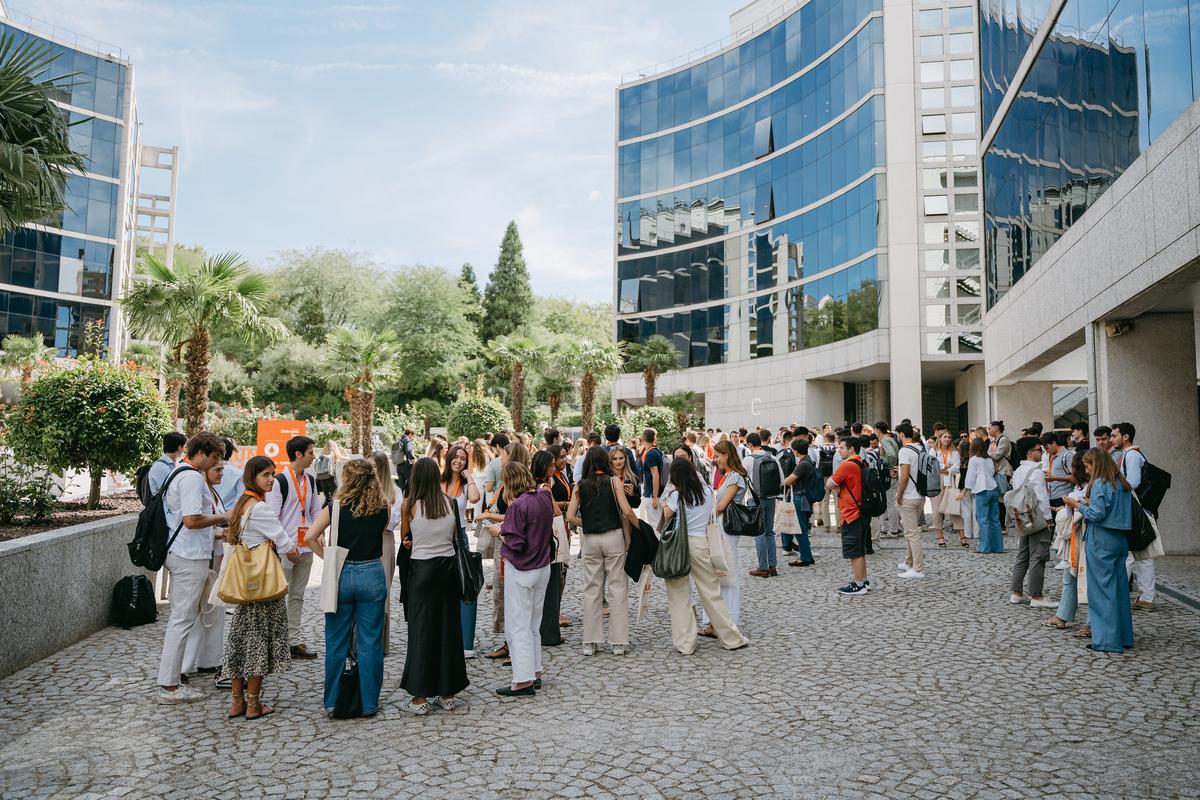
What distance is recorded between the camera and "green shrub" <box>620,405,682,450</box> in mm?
33062

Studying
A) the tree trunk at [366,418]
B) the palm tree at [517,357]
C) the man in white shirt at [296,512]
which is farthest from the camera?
the palm tree at [517,357]

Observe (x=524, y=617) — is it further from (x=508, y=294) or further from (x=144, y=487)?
(x=508, y=294)

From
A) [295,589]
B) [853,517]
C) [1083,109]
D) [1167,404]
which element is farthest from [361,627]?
[1083,109]

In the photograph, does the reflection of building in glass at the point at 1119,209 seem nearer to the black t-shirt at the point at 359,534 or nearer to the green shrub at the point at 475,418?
the black t-shirt at the point at 359,534

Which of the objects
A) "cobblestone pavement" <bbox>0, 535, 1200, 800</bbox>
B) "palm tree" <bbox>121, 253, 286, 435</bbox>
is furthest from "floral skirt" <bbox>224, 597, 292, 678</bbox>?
"palm tree" <bbox>121, 253, 286, 435</bbox>

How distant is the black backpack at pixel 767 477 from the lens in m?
11.4

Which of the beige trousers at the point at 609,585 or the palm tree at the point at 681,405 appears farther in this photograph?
the palm tree at the point at 681,405

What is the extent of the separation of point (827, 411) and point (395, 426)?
75.2 ft

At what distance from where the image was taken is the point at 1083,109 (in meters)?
13.4

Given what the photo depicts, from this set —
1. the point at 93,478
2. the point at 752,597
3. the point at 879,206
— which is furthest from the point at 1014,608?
the point at 879,206

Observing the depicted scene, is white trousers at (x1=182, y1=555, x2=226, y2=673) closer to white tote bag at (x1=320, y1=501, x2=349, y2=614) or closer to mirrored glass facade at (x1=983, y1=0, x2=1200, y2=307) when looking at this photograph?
white tote bag at (x1=320, y1=501, x2=349, y2=614)

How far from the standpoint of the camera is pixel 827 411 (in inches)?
1688

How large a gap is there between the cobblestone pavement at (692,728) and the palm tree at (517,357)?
90.6 ft

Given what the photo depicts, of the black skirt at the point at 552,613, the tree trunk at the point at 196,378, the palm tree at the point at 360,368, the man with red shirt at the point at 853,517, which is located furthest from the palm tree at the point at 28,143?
the palm tree at the point at 360,368
